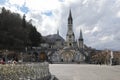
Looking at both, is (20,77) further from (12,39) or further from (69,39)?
(69,39)

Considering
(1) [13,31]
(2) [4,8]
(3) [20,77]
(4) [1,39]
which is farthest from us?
(2) [4,8]

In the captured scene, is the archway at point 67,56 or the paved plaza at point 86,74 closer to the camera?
the paved plaza at point 86,74

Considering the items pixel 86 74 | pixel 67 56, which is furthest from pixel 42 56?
pixel 86 74

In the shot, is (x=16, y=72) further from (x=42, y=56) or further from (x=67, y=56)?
(x=67, y=56)

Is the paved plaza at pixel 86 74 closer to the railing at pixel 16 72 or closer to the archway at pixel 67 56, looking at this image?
the railing at pixel 16 72

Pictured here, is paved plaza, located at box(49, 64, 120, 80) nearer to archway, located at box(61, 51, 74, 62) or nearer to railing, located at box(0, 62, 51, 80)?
railing, located at box(0, 62, 51, 80)

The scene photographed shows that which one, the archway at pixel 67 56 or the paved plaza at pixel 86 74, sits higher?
the archway at pixel 67 56

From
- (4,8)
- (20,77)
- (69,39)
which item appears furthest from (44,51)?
(20,77)

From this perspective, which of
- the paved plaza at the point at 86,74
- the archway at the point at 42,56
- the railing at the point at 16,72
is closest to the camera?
the railing at the point at 16,72

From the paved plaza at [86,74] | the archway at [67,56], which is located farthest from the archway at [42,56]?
the paved plaza at [86,74]

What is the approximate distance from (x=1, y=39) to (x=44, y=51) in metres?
70.8

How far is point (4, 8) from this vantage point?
126938 mm

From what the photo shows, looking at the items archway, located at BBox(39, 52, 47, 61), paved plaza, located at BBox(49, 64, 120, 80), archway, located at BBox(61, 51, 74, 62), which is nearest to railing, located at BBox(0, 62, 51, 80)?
paved plaza, located at BBox(49, 64, 120, 80)

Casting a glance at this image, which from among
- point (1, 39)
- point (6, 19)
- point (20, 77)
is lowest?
point (20, 77)
